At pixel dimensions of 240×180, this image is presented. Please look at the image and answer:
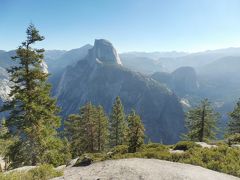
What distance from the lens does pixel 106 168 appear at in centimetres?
1323

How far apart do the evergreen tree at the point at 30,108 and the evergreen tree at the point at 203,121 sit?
2759 centimetres

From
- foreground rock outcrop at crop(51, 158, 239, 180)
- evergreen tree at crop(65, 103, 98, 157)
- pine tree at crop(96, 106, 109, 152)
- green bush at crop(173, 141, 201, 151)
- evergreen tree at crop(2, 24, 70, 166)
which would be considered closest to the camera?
foreground rock outcrop at crop(51, 158, 239, 180)

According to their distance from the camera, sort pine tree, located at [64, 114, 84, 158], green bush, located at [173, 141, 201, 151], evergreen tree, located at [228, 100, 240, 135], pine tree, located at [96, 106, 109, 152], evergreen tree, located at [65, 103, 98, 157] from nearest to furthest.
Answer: green bush, located at [173, 141, 201, 151], evergreen tree, located at [228, 100, 240, 135], evergreen tree, located at [65, 103, 98, 157], pine tree, located at [96, 106, 109, 152], pine tree, located at [64, 114, 84, 158]

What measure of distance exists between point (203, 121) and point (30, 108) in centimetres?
3066

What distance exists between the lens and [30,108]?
928 inches

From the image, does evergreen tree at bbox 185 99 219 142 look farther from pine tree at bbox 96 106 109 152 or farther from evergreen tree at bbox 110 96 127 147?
pine tree at bbox 96 106 109 152

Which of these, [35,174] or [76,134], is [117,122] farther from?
[35,174]

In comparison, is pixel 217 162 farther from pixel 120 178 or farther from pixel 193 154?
pixel 120 178

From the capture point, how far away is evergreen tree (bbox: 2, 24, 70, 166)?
77.3 ft

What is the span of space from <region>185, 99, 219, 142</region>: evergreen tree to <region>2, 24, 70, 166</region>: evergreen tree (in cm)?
2759

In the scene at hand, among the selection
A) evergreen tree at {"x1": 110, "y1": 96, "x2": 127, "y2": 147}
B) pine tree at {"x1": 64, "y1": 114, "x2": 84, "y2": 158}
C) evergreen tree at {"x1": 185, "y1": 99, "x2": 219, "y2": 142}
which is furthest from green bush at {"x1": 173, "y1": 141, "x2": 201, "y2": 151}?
evergreen tree at {"x1": 110, "y1": 96, "x2": 127, "y2": 147}

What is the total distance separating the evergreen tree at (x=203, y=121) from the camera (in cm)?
4300

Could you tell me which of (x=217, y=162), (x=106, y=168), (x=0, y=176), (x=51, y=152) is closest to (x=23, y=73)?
(x=51, y=152)

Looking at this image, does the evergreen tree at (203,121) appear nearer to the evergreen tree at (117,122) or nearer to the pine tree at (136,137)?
the evergreen tree at (117,122)
